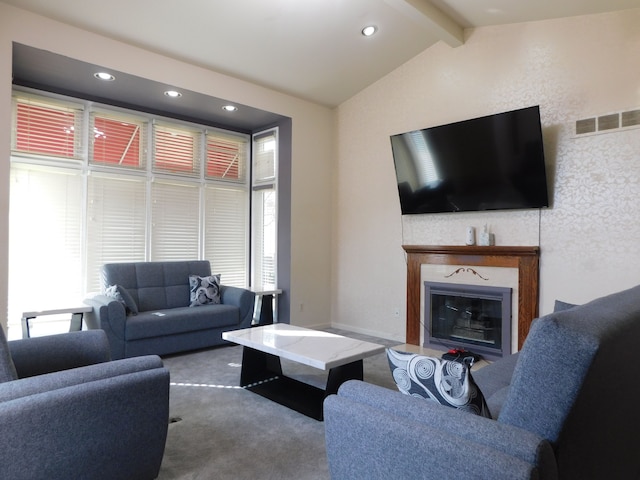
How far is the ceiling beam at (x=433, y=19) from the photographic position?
11.5 feet

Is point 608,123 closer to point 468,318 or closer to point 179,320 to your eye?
point 468,318

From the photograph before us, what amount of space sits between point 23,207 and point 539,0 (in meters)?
5.22

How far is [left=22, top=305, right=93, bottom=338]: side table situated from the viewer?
343 centimetres

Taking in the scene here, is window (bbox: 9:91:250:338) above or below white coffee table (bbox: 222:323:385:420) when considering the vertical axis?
above

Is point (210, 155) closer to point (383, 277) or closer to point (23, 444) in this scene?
point (383, 277)

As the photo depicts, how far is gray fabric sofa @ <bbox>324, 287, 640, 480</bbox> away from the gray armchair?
0.87 m

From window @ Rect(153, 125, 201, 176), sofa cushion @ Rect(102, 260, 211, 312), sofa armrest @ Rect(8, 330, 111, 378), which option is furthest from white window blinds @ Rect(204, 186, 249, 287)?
sofa armrest @ Rect(8, 330, 111, 378)

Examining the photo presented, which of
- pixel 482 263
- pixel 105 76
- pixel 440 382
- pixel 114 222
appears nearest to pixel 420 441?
pixel 440 382

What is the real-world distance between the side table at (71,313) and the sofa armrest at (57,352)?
1389mm

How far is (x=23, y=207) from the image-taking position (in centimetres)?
408

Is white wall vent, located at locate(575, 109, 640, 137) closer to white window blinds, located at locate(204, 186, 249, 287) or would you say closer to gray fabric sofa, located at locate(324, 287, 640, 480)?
gray fabric sofa, located at locate(324, 287, 640, 480)

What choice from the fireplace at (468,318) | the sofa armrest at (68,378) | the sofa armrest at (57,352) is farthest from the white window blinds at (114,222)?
the fireplace at (468,318)

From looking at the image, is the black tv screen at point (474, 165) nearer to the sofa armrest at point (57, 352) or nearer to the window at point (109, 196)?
→ the window at point (109, 196)

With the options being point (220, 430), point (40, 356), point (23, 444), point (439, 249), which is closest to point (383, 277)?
point (439, 249)
